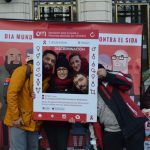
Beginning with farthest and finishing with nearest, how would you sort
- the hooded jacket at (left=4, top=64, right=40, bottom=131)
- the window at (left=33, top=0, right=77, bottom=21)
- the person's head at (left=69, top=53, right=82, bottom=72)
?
the window at (left=33, top=0, right=77, bottom=21)
the person's head at (left=69, top=53, right=82, bottom=72)
the hooded jacket at (left=4, top=64, right=40, bottom=131)

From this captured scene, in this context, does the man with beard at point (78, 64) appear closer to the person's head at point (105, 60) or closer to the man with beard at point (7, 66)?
the person's head at point (105, 60)

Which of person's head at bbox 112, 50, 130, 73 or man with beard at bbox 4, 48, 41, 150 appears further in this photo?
person's head at bbox 112, 50, 130, 73

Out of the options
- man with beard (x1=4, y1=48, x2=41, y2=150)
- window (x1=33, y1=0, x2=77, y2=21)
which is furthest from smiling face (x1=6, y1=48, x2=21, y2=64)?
window (x1=33, y1=0, x2=77, y2=21)

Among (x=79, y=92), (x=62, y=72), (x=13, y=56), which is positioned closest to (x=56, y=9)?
(x=13, y=56)

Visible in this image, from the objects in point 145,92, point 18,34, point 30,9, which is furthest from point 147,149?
point 30,9

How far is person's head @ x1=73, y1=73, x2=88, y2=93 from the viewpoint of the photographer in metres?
5.16

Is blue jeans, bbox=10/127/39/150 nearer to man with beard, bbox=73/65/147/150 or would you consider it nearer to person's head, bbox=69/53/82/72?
man with beard, bbox=73/65/147/150

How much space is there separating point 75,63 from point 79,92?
0.35m

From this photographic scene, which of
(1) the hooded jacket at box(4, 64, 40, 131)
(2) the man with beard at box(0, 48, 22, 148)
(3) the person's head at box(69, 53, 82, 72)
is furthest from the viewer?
(2) the man with beard at box(0, 48, 22, 148)

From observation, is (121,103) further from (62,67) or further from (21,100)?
(21,100)

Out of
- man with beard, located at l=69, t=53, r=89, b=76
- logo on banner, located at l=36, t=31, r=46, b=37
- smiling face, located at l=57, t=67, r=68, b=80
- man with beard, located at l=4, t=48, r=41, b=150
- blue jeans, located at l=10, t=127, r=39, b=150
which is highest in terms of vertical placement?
logo on banner, located at l=36, t=31, r=46, b=37

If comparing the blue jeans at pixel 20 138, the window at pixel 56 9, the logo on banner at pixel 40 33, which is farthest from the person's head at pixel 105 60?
the window at pixel 56 9

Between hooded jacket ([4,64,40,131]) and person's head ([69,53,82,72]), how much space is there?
494 millimetres

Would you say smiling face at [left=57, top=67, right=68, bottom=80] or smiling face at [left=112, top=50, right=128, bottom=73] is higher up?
smiling face at [left=112, top=50, right=128, bottom=73]
